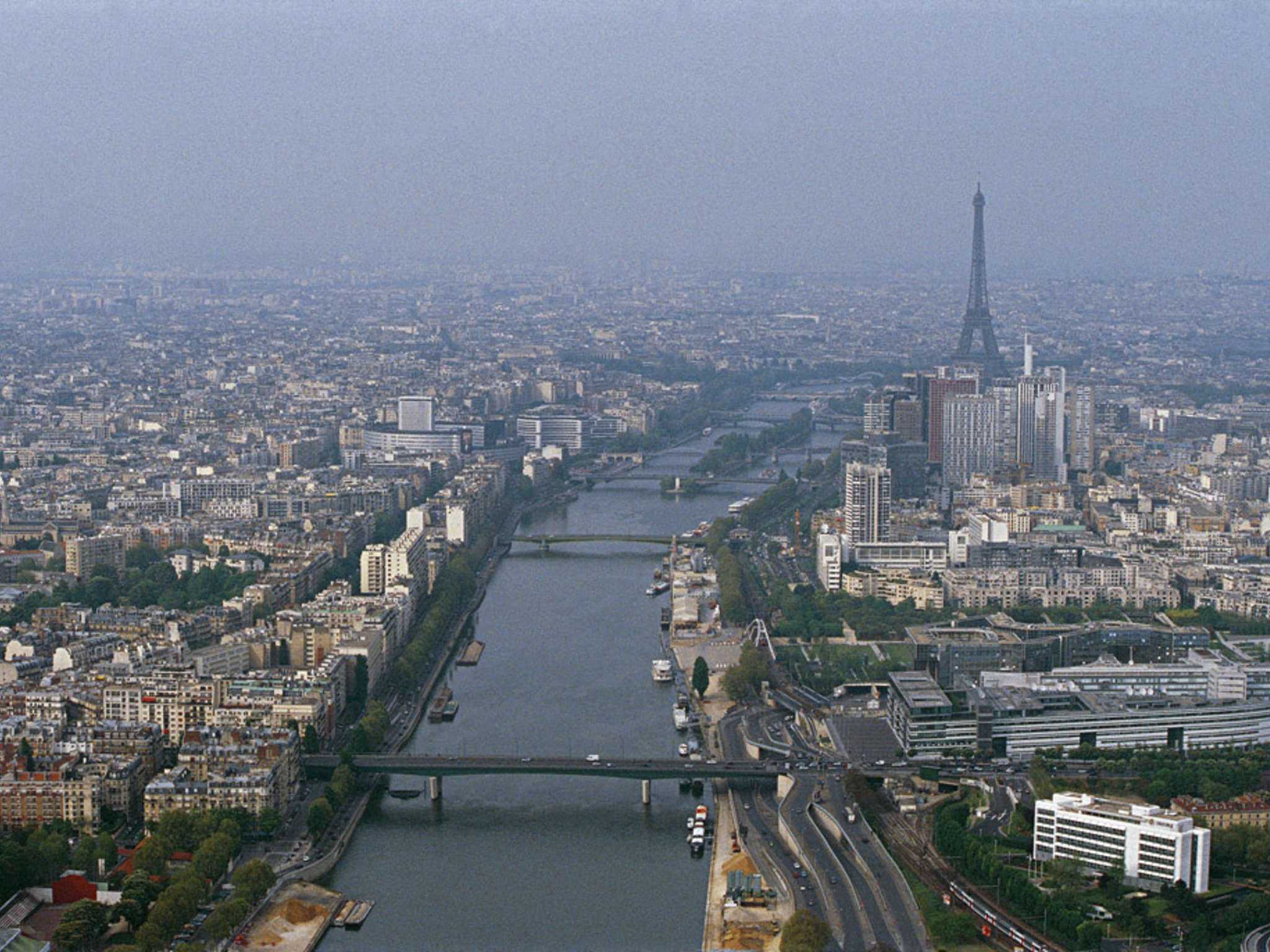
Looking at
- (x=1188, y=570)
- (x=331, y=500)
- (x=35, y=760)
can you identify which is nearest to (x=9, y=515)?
(x=331, y=500)

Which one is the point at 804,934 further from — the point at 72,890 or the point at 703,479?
the point at 703,479

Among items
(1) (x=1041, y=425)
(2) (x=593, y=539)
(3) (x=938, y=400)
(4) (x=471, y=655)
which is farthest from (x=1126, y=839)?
(3) (x=938, y=400)

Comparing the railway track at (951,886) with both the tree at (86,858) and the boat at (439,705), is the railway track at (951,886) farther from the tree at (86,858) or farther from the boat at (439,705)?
the tree at (86,858)

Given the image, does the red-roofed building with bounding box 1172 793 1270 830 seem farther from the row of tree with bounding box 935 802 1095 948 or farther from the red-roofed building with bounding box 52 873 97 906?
the red-roofed building with bounding box 52 873 97 906

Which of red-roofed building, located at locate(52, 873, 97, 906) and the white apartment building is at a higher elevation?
the white apartment building

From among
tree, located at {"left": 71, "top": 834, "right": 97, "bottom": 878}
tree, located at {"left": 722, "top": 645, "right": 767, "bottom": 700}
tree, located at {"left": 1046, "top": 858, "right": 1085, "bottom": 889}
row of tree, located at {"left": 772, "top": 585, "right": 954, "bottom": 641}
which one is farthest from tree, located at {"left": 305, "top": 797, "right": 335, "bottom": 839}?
row of tree, located at {"left": 772, "top": 585, "right": 954, "bottom": 641}

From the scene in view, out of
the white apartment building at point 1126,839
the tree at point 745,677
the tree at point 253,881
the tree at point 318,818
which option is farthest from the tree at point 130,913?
the tree at point 745,677
